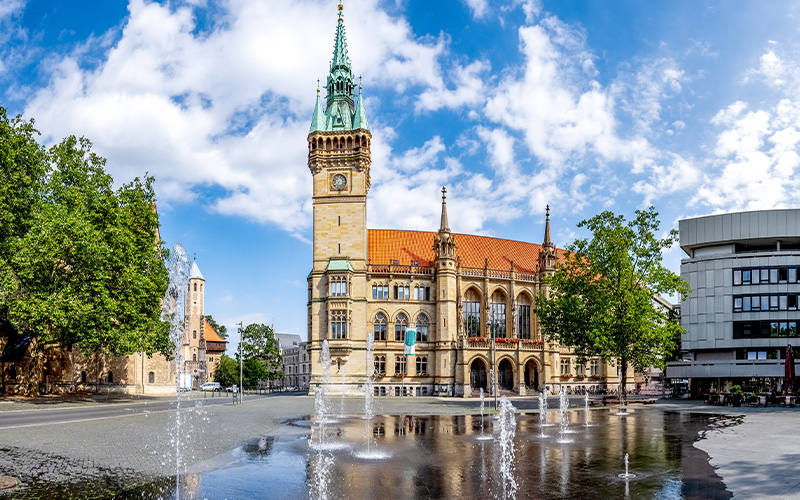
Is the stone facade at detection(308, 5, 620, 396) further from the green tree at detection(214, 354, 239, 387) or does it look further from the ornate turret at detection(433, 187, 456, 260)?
the green tree at detection(214, 354, 239, 387)

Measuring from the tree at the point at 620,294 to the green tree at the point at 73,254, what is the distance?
96.2 ft

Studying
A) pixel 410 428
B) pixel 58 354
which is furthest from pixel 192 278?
pixel 410 428

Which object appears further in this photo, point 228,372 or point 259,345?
point 228,372

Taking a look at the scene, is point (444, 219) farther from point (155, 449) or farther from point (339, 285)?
point (155, 449)

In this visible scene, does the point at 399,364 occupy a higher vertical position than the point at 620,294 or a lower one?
lower

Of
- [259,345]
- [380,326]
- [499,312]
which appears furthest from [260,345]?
[499,312]

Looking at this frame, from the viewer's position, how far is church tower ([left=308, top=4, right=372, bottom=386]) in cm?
6388

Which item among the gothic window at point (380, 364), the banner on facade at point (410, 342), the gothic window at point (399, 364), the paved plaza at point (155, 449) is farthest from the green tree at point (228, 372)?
the paved plaza at point (155, 449)

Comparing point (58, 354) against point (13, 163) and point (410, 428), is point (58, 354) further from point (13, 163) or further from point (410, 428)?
point (410, 428)

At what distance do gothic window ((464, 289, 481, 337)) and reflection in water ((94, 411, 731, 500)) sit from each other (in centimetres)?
4528

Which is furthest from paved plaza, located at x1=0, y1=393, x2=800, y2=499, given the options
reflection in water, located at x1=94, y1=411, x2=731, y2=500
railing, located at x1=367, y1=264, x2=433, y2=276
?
railing, located at x1=367, y1=264, x2=433, y2=276

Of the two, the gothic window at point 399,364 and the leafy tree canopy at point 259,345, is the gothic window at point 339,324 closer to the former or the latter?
A: the gothic window at point 399,364

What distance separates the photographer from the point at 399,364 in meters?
66.2

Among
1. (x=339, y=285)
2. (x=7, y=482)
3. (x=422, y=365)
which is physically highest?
(x=339, y=285)
